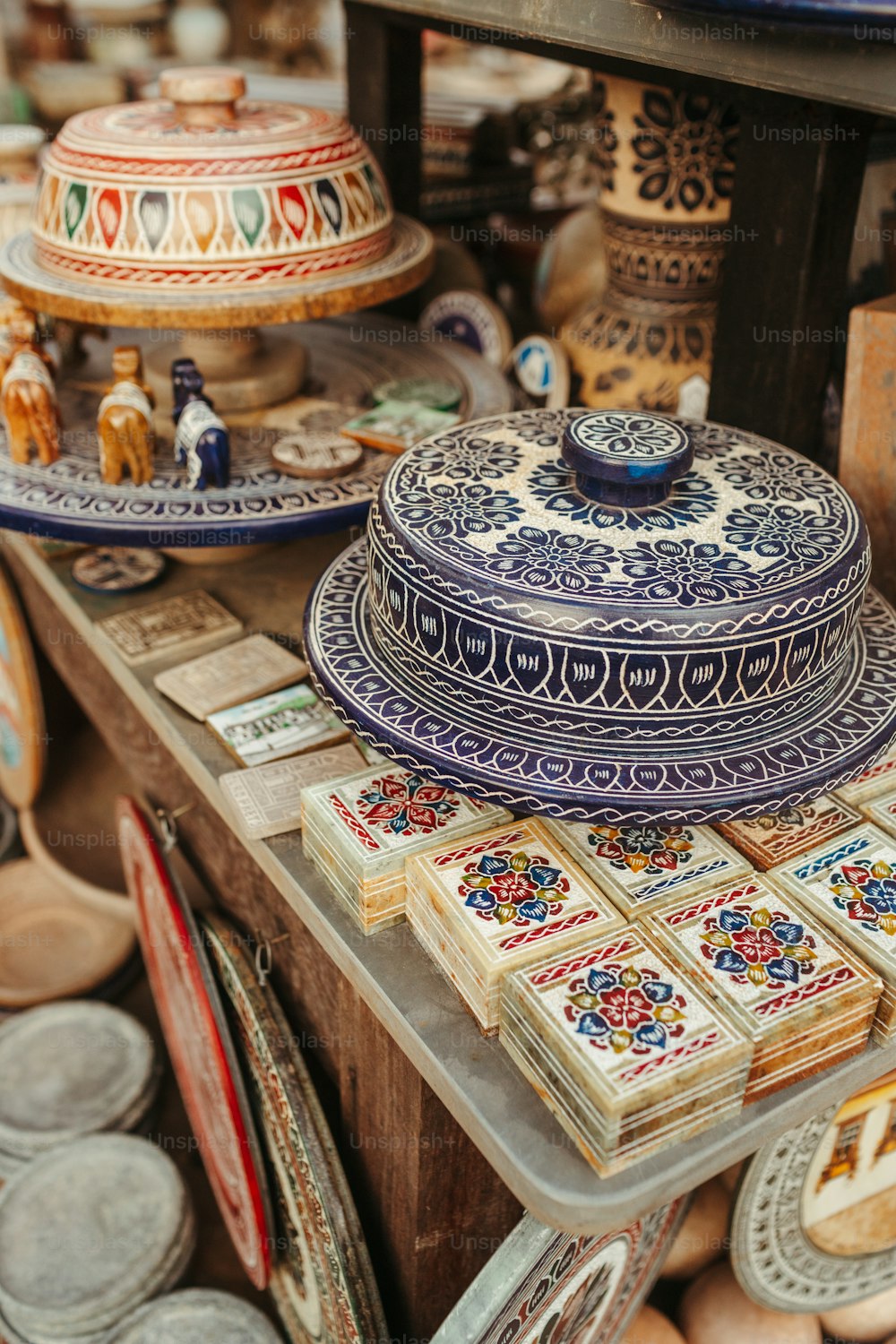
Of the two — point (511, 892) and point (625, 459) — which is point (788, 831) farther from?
point (625, 459)

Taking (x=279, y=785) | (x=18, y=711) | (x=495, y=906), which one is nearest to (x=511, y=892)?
(x=495, y=906)

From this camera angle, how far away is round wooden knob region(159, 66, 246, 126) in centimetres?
159

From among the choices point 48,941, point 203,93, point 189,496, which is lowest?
point 48,941

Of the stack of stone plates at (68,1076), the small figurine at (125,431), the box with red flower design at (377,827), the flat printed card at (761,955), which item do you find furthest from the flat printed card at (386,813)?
the stack of stone plates at (68,1076)

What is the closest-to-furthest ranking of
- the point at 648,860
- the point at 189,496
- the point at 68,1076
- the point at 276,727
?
the point at 648,860 → the point at 276,727 → the point at 189,496 → the point at 68,1076

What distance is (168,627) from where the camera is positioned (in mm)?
1641

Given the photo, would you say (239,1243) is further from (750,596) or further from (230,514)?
(750,596)

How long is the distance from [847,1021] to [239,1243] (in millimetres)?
1259

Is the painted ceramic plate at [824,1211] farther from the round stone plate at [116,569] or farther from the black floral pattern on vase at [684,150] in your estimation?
the black floral pattern on vase at [684,150]

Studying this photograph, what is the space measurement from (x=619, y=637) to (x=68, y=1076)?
1.69 metres

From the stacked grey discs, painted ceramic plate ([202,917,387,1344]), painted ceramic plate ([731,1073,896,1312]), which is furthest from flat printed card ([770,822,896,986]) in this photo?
the stacked grey discs

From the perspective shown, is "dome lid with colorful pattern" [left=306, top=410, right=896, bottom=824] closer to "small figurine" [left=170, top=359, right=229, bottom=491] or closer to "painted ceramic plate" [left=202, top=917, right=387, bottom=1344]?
"small figurine" [left=170, top=359, right=229, bottom=491]

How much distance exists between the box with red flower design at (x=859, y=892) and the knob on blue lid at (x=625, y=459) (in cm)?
39

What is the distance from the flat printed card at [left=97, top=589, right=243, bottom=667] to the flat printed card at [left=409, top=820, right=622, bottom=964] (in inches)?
26.0
